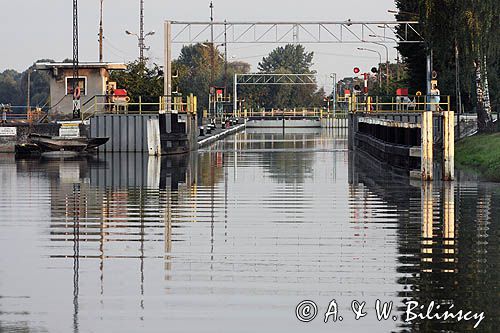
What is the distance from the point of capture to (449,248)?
17438 millimetres

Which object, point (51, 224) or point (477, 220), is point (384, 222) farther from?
point (51, 224)

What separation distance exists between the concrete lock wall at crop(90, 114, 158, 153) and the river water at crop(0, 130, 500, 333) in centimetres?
2264

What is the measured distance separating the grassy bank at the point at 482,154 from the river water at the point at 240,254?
16.8 ft

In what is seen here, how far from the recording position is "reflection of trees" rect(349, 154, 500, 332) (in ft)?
41.9

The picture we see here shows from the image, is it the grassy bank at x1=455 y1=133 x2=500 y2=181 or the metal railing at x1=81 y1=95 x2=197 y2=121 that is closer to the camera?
the grassy bank at x1=455 y1=133 x2=500 y2=181

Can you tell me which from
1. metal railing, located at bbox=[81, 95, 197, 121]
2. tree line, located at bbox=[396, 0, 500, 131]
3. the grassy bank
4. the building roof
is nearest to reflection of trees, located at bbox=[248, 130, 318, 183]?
metal railing, located at bbox=[81, 95, 197, 121]

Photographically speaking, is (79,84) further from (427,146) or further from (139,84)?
(427,146)

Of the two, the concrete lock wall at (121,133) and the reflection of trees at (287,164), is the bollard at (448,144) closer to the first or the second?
the reflection of trees at (287,164)

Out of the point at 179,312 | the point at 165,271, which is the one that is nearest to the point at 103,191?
the point at 165,271

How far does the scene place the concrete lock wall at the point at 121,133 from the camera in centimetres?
5572

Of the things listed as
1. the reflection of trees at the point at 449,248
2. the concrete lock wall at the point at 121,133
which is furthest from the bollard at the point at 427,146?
the concrete lock wall at the point at 121,133

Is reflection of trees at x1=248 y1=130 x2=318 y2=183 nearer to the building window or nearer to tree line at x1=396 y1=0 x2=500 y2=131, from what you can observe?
tree line at x1=396 y1=0 x2=500 y2=131

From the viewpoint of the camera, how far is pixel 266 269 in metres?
15.4

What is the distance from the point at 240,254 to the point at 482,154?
2586 cm
